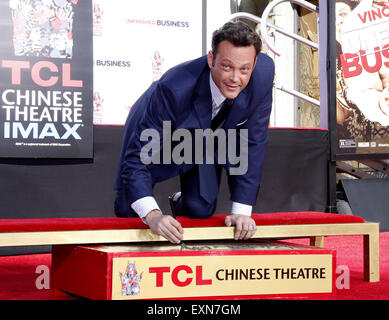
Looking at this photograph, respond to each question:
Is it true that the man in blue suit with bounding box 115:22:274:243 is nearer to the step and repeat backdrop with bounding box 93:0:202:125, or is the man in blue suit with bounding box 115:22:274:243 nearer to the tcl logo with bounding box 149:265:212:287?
the tcl logo with bounding box 149:265:212:287

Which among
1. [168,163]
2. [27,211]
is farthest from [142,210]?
[27,211]

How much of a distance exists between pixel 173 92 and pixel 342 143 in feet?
7.07

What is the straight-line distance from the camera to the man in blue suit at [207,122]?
1.83 m

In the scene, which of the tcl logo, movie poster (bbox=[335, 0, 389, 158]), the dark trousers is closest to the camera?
the tcl logo

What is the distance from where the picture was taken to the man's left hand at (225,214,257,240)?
196 centimetres

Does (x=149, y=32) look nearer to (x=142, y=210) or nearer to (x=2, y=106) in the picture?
(x=2, y=106)

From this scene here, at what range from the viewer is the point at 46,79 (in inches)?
118

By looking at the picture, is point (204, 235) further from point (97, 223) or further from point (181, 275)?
point (97, 223)

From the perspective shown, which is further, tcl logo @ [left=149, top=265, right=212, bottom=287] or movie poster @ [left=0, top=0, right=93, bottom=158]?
movie poster @ [left=0, top=0, right=93, bottom=158]

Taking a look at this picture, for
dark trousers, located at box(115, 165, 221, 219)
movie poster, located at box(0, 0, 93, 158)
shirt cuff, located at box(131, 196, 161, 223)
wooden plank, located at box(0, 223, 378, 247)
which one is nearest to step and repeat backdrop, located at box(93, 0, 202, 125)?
movie poster, located at box(0, 0, 93, 158)

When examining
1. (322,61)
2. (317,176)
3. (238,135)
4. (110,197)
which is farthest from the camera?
(322,61)

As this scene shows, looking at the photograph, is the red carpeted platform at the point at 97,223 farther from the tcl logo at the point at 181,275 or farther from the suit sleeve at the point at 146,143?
the tcl logo at the point at 181,275

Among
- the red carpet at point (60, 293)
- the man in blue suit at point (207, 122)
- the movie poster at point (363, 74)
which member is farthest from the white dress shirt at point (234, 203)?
the movie poster at point (363, 74)

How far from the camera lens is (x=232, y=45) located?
5.94ft
